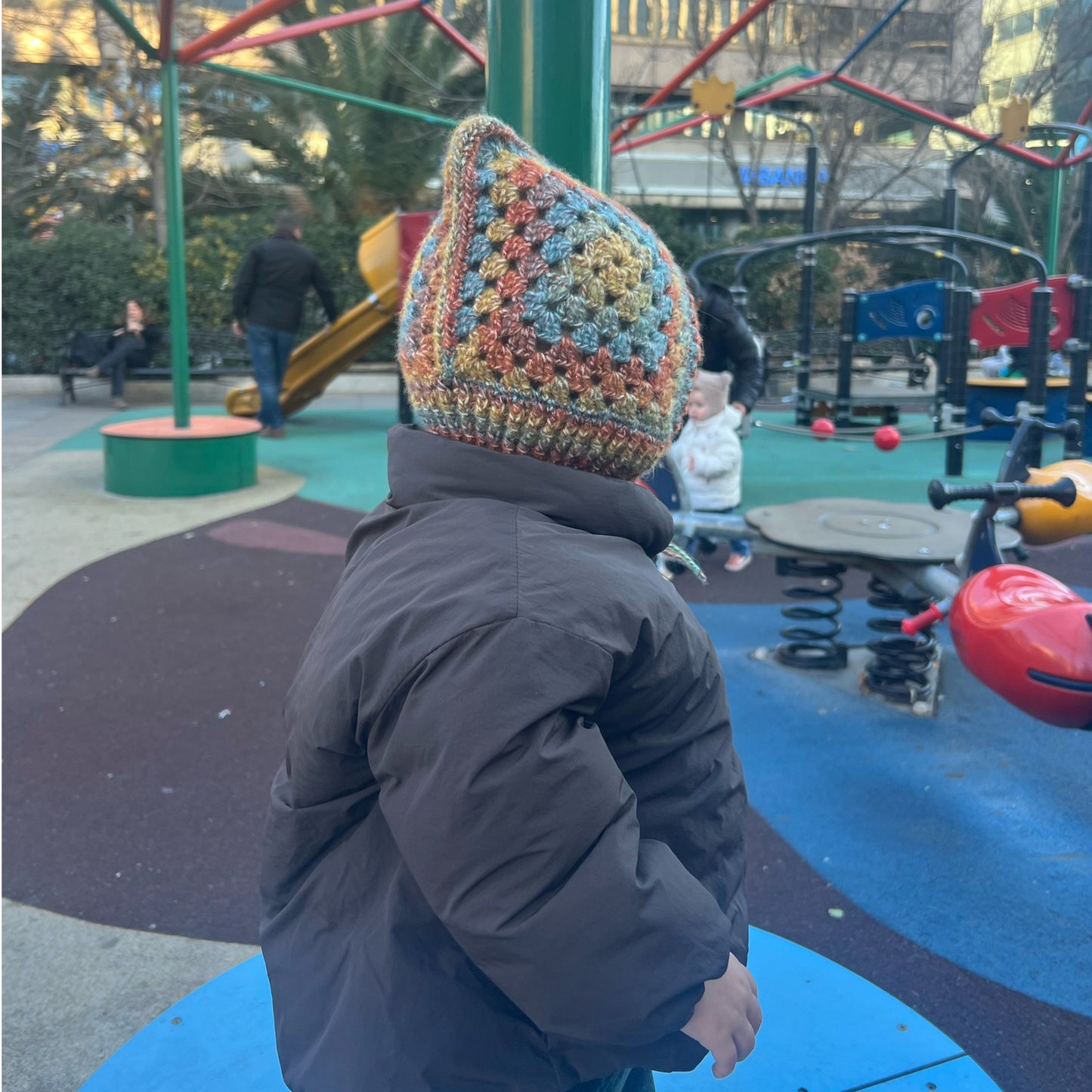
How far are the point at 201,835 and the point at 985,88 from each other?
18.4 meters

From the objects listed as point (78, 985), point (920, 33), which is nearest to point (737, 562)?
point (78, 985)

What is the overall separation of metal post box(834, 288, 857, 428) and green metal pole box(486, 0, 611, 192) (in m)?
9.18

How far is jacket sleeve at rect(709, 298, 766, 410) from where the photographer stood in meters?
6.54

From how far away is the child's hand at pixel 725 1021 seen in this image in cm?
118

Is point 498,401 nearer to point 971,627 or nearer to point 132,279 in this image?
point 971,627

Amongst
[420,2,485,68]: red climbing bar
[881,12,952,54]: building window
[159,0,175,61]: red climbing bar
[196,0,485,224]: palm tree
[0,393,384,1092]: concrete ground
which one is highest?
[881,12,952,54]: building window

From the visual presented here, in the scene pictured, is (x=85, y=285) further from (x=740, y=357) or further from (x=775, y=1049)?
(x=775, y=1049)

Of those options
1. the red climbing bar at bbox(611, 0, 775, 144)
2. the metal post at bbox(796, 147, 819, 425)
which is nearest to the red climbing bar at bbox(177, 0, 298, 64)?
the red climbing bar at bbox(611, 0, 775, 144)

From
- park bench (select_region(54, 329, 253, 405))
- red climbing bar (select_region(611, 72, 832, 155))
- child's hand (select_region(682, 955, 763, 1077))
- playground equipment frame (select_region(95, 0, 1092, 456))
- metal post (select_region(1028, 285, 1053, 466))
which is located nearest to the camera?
child's hand (select_region(682, 955, 763, 1077))

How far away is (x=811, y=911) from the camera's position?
9.59ft

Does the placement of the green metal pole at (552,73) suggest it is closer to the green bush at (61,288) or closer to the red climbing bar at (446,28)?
the red climbing bar at (446,28)

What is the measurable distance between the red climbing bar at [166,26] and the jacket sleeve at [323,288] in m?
3.90

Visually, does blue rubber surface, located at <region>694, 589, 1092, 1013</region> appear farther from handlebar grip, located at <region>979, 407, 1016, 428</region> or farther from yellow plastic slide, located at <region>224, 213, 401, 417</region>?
yellow plastic slide, located at <region>224, 213, 401, 417</region>

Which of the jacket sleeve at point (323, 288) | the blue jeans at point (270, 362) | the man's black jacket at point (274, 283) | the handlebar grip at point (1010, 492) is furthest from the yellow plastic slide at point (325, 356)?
the handlebar grip at point (1010, 492)
